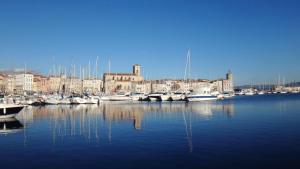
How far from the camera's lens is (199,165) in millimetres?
16156

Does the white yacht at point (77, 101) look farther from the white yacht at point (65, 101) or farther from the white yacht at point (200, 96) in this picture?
the white yacht at point (200, 96)

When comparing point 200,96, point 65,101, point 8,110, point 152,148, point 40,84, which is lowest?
point 152,148

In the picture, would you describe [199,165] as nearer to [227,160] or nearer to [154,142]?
[227,160]

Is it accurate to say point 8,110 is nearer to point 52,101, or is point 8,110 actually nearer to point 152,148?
point 152,148

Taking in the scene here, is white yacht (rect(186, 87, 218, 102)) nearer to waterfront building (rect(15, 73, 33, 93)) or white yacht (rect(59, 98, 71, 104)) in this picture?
white yacht (rect(59, 98, 71, 104))

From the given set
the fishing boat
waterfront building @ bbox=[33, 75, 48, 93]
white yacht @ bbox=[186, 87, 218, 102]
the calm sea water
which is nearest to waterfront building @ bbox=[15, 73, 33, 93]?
waterfront building @ bbox=[33, 75, 48, 93]

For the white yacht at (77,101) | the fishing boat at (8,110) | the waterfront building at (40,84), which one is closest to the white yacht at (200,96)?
the white yacht at (77,101)

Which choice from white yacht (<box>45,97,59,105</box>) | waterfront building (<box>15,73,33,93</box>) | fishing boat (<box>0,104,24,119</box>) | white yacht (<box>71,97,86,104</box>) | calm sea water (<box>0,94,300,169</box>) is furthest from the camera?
waterfront building (<box>15,73,33,93</box>)

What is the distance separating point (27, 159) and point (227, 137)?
45.7 feet

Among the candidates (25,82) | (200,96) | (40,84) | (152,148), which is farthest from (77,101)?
(40,84)

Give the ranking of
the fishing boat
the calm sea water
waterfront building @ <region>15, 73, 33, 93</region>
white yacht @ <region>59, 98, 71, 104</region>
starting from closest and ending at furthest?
the calm sea water
the fishing boat
white yacht @ <region>59, 98, 71, 104</region>
waterfront building @ <region>15, 73, 33, 93</region>

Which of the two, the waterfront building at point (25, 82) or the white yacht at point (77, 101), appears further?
the waterfront building at point (25, 82)

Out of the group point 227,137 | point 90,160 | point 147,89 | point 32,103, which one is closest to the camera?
point 90,160

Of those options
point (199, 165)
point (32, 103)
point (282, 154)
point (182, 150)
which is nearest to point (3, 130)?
point (182, 150)
